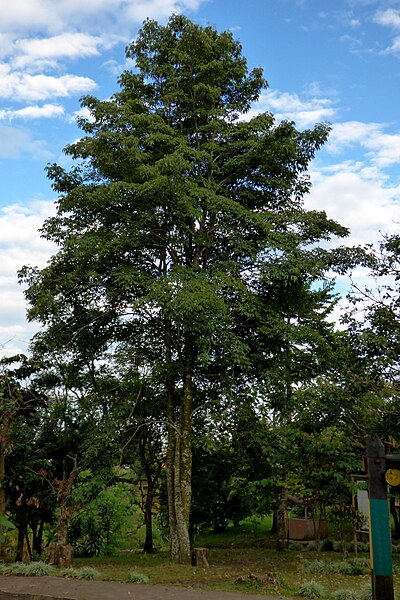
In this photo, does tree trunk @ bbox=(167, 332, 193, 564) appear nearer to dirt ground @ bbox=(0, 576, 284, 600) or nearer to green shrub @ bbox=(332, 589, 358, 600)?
dirt ground @ bbox=(0, 576, 284, 600)

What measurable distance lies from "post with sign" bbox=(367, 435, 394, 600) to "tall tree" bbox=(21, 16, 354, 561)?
23.6 ft

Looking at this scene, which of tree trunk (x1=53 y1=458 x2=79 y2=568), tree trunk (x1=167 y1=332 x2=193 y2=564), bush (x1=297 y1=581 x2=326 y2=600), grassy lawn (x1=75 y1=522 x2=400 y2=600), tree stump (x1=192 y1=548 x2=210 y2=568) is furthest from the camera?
tree trunk (x1=167 y1=332 x2=193 y2=564)

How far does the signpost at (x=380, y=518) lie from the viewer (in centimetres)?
401

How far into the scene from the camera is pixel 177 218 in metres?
13.0

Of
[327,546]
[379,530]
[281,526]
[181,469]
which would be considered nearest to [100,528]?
[281,526]

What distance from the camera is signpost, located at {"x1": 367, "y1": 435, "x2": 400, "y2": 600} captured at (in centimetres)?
401

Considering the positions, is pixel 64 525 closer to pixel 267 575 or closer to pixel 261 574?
pixel 261 574

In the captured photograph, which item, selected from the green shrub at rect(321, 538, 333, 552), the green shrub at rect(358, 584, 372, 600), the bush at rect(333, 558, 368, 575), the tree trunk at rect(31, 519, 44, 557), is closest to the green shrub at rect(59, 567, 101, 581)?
the bush at rect(333, 558, 368, 575)

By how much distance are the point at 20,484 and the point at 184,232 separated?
8.30 metres

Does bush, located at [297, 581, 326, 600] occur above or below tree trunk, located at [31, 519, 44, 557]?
above

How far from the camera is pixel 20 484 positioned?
49.0 feet

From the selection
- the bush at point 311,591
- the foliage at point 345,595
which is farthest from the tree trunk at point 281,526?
the foliage at point 345,595

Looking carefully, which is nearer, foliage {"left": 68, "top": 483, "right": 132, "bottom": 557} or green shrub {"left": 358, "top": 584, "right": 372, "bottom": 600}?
green shrub {"left": 358, "top": 584, "right": 372, "bottom": 600}

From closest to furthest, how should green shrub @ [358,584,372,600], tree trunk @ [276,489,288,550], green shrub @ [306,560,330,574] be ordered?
green shrub @ [358,584,372,600]
green shrub @ [306,560,330,574]
tree trunk @ [276,489,288,550]
